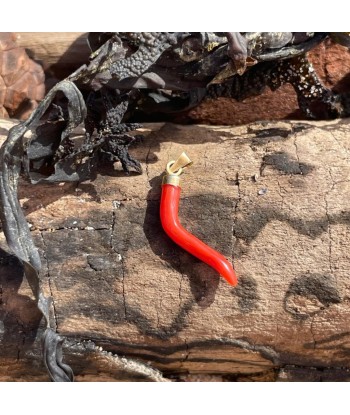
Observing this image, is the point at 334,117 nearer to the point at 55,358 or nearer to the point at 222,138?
the point at 222,138

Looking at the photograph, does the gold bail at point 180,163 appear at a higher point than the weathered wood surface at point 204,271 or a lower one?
higher

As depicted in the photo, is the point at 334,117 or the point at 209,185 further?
the point at 334,117

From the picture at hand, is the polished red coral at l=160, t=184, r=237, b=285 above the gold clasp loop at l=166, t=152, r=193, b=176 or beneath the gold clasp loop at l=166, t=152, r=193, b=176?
beneath

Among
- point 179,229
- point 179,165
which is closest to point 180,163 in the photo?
point 179,165

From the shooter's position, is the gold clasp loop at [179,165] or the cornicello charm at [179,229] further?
the gold clasp loop at [179,165]

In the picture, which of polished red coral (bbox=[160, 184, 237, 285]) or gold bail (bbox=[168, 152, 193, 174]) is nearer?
polished red coral (bbox=[160, 184, 237, 285])
